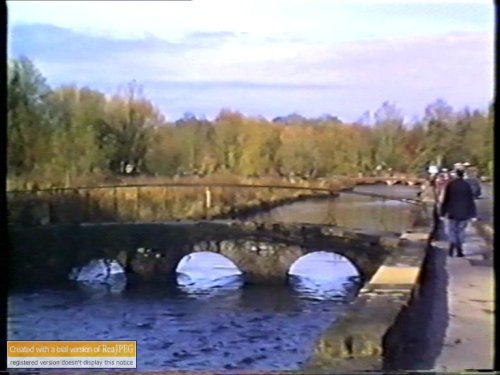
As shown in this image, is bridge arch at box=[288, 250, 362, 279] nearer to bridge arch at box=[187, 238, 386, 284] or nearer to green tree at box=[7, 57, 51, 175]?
bridge arch at box=[187, 238, 386, 284]

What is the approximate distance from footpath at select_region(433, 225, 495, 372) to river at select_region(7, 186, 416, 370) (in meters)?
0.19

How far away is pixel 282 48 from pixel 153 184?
0.50 m

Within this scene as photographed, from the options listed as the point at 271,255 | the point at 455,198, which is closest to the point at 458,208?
the point at 455,198

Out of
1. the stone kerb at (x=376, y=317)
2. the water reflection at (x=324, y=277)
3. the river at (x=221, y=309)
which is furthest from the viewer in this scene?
the water reflection at (x=324, y=277)

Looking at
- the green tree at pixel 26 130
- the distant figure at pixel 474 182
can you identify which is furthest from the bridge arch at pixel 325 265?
the green tree at pixel 26 130

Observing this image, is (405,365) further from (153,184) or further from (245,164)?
(153,184)

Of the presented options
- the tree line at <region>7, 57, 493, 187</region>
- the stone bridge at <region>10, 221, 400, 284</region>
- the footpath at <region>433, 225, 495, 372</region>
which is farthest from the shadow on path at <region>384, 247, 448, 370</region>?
the tree line at <region>7, 57, 493, 187</region>

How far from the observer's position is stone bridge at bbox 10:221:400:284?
2.29 m

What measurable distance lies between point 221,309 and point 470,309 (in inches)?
25.3

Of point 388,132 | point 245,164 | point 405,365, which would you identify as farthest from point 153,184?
point 405,365

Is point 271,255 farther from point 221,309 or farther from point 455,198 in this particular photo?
point 455,198

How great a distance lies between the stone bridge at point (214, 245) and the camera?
2.29 metres

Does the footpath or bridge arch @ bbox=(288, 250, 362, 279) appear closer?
the footpath

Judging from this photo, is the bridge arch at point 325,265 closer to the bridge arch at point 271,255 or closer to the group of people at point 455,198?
the bridge arch at point 271,255
